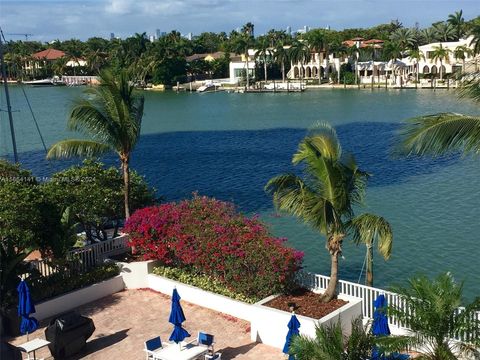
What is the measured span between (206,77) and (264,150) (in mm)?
80035

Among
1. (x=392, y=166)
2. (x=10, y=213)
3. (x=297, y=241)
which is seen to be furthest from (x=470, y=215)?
(x=10, y=213)

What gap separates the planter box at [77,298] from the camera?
48.6 feet

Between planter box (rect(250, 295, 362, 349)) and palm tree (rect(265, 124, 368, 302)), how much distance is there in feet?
4.44

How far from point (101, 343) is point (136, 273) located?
10.7ft

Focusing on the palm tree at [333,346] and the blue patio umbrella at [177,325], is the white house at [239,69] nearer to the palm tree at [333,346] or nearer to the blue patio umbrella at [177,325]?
the blue patio umbrella at [177,325]

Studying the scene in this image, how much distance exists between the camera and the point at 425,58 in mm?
102250

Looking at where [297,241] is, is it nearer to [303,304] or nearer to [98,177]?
[98,177]

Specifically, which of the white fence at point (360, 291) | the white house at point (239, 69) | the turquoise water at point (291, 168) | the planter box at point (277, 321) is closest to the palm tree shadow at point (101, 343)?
the planter box at point (277, 321)

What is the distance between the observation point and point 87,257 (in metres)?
17.1

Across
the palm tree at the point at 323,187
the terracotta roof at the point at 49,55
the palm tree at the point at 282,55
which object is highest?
the terracotta roof at the point at 49,55

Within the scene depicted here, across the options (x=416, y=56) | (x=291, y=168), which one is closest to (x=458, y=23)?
(x=416, y=56)

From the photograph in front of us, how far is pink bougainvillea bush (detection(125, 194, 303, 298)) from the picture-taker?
14.1 m

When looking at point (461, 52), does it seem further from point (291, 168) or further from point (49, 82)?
point (49, 82)

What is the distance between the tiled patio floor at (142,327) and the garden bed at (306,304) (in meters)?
0.95
